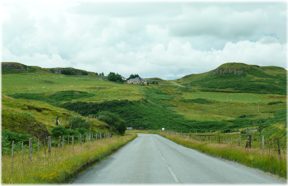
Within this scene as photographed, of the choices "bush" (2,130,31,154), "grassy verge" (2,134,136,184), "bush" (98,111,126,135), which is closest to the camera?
"grassy verge" (2,134,136,184)

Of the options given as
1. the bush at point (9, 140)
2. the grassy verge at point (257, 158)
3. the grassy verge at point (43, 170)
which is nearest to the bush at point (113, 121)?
the grassy verge at point (257, 158)

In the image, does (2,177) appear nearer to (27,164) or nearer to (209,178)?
(27,164)

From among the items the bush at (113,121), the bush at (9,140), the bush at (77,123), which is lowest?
the bush at (113,121)

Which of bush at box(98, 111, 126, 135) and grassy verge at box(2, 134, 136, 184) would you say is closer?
grassy verge at box(2, 134, 136, 184)

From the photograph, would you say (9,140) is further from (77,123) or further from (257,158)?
(77,123)

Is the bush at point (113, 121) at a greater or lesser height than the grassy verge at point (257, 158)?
lesser

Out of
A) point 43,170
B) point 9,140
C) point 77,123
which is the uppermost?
point 43,170

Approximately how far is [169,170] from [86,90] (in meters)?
153

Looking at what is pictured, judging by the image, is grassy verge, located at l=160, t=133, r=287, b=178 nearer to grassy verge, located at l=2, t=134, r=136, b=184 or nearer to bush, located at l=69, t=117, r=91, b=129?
grassy verge, located at l=2, t=134, r=136, b=184

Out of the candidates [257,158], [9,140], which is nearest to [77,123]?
[9,140]

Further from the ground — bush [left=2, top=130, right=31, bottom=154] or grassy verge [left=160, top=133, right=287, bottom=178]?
bush [left=2, top=130, right=31, bottom=154]

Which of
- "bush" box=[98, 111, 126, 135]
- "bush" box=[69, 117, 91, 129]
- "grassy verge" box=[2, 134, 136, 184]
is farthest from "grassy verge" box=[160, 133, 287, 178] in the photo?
"bush" box=[98, 111, 126, 135]

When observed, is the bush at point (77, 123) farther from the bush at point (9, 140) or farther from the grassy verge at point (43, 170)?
the grassy verge at point (43, 170)

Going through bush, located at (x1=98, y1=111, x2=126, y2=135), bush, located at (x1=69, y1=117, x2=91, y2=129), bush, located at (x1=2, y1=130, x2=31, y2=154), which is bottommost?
bush, located at (x1=98, y1=111, x2=126, y2=135)
